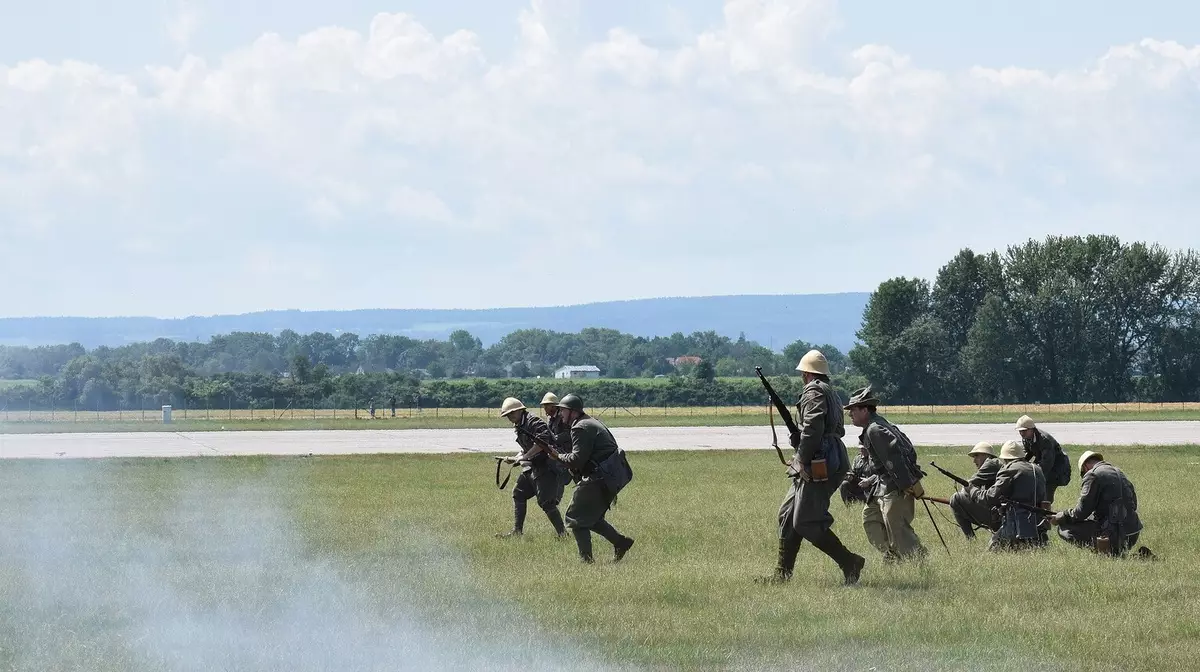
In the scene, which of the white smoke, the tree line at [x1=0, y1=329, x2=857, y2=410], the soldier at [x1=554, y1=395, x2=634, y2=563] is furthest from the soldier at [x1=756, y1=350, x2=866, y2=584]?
the tree line at [x1=0, y1=329, x2=857, y2=410]

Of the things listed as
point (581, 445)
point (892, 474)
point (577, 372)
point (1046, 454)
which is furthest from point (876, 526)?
point (577, 372)

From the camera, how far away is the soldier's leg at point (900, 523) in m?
14.6

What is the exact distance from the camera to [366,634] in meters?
10.5

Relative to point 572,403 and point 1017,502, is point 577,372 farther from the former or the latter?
point 572,403

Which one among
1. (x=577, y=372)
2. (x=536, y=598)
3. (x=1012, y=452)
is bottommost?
(x=536, y=598)

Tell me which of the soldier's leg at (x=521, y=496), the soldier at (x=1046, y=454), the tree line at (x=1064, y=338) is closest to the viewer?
the soldier at (x=1046, y=454)

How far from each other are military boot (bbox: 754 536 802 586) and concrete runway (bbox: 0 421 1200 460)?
2652 centimetres

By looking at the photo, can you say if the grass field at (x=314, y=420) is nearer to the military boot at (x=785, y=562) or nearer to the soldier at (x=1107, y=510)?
the soldier at (x=1107, y=510)

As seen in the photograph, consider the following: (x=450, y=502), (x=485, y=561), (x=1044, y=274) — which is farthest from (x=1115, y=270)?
(x=485, y=561)

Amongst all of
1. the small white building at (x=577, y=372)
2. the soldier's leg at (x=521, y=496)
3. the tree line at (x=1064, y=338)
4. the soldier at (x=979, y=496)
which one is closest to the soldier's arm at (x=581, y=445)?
the soldier's leg at (x=521, y=496)

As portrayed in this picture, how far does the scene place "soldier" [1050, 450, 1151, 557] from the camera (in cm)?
1531

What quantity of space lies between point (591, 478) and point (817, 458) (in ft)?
10.4

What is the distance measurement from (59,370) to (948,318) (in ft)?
298

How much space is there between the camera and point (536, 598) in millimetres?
12531
